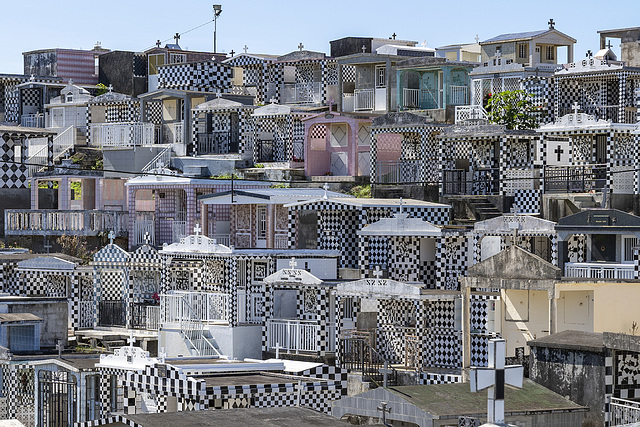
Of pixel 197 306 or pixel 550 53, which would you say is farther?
pixel 550 53

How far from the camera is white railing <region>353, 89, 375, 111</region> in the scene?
5422 cm

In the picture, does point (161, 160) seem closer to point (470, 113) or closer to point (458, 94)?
point (458, 94)

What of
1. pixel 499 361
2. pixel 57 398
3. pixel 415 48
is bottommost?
pixel 57 398

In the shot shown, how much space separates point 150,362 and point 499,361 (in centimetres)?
1449

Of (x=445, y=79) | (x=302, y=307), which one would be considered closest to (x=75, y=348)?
(x=302, y=307)

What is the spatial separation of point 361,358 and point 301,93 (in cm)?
2299

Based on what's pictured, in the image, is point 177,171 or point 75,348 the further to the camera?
point 177,171

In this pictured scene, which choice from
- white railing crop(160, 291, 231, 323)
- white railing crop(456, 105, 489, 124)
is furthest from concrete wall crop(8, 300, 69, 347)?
white railing crop(456, 105, 489, 124)

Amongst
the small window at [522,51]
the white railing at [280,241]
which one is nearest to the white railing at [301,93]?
the small window at [522,51]

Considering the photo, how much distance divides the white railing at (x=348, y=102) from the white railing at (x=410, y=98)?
2.23 m

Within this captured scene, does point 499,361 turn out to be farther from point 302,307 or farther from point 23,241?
point 23,241

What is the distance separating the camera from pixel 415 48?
57812 mm

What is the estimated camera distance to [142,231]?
162 ft

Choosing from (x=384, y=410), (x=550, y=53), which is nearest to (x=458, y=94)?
(x=550, y=53)
